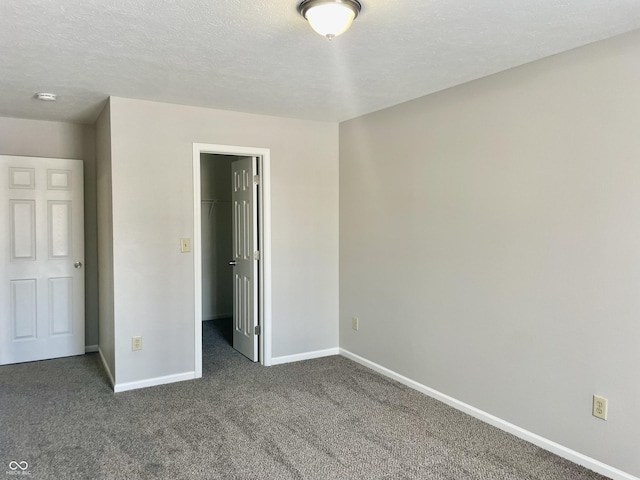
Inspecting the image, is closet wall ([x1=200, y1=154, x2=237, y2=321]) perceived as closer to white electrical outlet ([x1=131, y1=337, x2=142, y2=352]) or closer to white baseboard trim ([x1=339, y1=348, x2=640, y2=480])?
white electrical outlet ([x1=131, y1=337, x2=142, y2=352])

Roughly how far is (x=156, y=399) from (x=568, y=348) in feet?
9.29

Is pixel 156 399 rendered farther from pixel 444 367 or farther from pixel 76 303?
pixel 444 367

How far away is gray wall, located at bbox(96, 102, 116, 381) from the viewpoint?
3.65m

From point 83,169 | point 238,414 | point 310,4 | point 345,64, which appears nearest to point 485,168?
point 345,64

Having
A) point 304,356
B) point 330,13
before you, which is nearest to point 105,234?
point 304,356

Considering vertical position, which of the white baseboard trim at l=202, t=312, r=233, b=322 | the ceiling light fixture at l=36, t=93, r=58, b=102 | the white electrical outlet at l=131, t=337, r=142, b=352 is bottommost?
the white baseboard trim at l=202, t=312, r=233, b=322

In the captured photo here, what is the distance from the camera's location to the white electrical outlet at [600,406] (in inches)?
95.3

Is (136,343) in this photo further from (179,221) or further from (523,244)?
(523,244)

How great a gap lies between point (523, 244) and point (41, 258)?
423cm

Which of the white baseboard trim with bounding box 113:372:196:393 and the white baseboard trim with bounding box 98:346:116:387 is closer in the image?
the white baseboard trim with bounding box 113:372:196:393

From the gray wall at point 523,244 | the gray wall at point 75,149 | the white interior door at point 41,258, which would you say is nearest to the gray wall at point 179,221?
the gray wall at point 523,244

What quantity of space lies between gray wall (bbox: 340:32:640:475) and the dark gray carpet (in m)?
0.31

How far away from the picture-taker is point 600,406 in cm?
244

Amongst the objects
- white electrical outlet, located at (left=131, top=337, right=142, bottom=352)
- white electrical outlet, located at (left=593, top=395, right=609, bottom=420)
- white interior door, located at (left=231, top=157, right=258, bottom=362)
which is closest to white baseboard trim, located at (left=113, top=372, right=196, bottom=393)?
white electrical outlet, located at (left=131, top=337, right=142, bottom=352)
